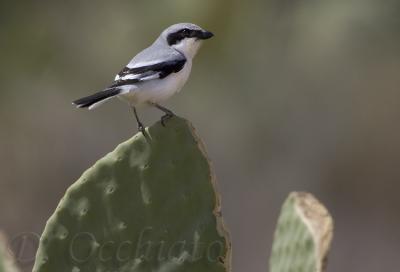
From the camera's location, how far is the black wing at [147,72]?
2939mm

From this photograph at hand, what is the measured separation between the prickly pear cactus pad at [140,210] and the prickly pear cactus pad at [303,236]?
23 cm

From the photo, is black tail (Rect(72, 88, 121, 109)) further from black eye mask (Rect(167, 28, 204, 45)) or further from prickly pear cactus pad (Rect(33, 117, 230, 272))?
black eye mask (Rect(167, 28, 204, 45))

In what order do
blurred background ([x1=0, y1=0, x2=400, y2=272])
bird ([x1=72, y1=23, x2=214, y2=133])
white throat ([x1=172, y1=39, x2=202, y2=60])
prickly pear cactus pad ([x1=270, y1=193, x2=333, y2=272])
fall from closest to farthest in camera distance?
prickly pear cactus pad ([x1=270, y1=193, x2=333, y2=272]) → bird ([x1=72, y1=23, x2=214, y2=133]) → white throat ([x1=172, y1=39, x2=202, y2=60]) → blurred background ([x1=0, y1=0, x2=400, y2=272])

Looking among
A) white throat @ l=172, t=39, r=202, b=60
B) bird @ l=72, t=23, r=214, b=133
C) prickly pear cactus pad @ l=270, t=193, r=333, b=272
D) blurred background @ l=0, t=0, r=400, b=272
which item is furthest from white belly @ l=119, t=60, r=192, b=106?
blurred background @ l=0, t=0, r=400, b=272

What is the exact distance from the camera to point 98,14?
33.8 ft

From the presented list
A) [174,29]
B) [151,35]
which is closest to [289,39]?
[151,35]

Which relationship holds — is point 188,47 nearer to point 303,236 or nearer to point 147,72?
point 147,72

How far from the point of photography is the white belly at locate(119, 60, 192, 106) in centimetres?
294

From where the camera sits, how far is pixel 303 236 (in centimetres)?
282

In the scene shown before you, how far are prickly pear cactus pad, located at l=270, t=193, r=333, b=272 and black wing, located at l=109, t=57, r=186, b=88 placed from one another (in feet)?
1.59

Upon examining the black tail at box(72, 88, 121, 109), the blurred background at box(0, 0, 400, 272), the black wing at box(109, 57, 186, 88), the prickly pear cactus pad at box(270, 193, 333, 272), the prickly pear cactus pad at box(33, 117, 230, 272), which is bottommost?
the blurred background at box(0, 0, 400, 272)

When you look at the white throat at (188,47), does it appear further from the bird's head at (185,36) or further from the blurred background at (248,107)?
the blurred background at (248,107)

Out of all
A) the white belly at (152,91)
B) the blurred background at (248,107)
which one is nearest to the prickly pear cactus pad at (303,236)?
the white belly at (152,91)

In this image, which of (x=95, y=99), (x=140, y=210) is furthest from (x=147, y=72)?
(x=140, y=210)
